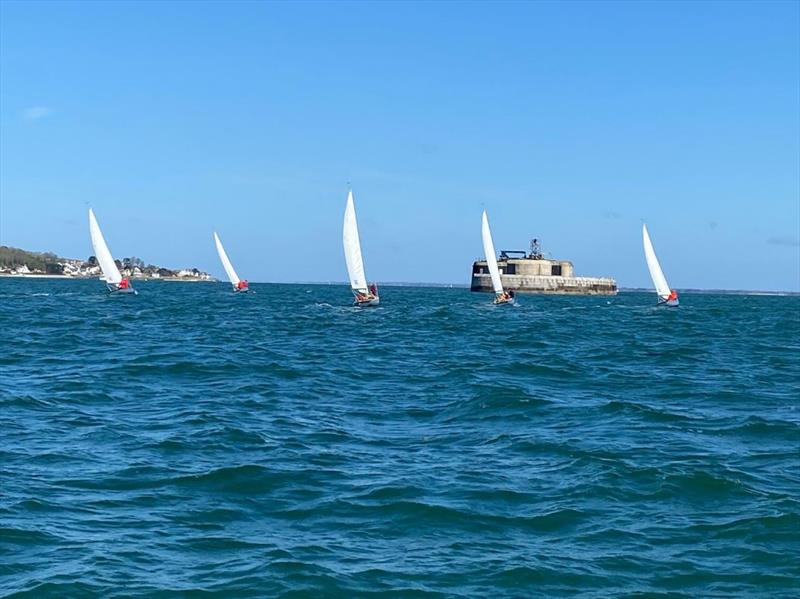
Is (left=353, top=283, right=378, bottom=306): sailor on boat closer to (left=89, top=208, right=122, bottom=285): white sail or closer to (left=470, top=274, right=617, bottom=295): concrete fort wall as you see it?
(left=89, top=208, right=122, bottom=285): white sail

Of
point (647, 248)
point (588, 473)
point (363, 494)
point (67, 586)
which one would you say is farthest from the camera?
point (647, 248)

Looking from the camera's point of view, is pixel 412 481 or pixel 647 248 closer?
pixel 412 481

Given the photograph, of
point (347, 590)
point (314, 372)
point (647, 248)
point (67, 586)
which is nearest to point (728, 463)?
point (347, 590)

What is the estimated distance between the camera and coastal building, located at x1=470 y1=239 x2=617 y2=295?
141125 millimetres

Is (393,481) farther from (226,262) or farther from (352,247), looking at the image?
(226,262)

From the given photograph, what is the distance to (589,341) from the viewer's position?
36.3 meters

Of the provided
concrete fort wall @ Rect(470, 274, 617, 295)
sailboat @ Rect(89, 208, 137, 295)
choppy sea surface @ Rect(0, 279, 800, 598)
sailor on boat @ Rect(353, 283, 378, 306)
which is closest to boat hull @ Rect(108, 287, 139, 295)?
sailboat @ Rect(89, 208, 137, 295)

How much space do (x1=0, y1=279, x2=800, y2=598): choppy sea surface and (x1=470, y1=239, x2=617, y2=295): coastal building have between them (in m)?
117

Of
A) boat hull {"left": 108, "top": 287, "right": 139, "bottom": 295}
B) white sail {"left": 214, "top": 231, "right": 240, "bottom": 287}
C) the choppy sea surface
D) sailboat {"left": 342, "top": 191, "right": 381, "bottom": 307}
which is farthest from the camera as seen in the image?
white sail {"left": 214, "top": 231, "right": 240, "bottom": 287}

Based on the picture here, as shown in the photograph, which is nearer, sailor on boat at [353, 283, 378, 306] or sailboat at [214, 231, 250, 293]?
sailor on boat at [353, 283, 378, 306]

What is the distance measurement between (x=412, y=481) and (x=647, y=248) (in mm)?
73208

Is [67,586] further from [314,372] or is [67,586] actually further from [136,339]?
[136,339]

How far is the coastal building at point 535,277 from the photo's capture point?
141125 millimetres

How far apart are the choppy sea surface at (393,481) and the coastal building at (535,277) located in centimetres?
11681
